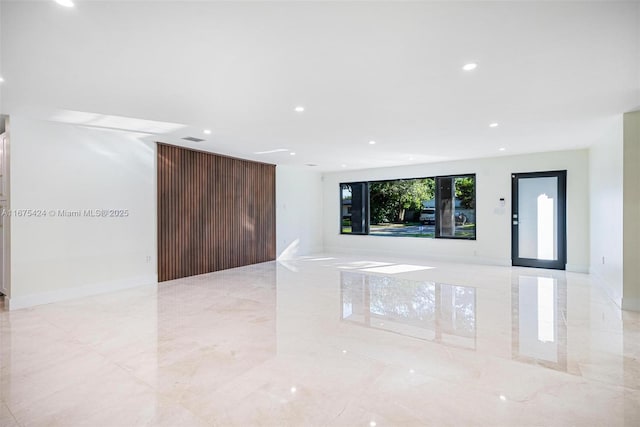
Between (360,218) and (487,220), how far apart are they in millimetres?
3444

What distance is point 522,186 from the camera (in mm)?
7438

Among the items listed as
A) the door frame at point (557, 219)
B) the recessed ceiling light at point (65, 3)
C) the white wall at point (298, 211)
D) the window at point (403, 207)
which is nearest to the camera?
the recessed ceiling light at point (65, 3)

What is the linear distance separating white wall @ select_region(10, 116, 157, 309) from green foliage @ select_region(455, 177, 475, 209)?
6746mm

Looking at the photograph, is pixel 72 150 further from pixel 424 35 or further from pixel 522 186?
pixel 522 186

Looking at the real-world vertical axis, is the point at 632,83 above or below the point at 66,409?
above

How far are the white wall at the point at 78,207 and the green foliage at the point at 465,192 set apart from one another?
6746 mm

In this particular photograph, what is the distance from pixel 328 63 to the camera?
2838 millimetres

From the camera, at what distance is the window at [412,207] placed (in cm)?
834

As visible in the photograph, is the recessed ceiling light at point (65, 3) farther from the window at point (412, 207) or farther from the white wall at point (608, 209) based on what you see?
the window at point (412, 207)

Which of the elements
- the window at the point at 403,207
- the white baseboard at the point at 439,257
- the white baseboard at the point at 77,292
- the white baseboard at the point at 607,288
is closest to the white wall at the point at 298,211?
the white baseboard at the point at 439,257

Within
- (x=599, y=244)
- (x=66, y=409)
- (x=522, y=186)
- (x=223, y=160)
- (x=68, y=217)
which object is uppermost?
(x=223, y=160)

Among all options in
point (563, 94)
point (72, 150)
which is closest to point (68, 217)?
point (72, 150)

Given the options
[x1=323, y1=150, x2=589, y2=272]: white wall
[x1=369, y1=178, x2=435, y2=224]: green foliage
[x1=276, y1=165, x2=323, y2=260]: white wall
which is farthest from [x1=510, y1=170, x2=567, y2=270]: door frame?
[x1=276, y1=165, x2=323, y2=260]: white wall

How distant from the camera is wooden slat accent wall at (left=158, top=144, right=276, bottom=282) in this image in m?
6.22
